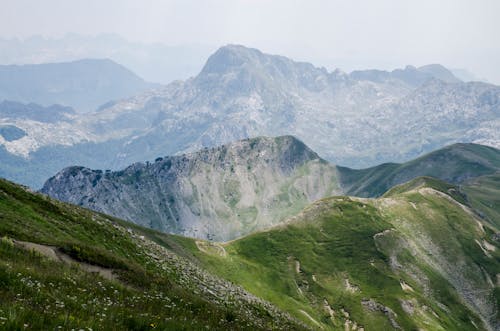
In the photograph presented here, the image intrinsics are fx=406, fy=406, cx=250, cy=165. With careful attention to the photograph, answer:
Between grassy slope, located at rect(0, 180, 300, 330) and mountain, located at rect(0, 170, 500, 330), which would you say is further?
mountain, located at rect(0, 170, 500, 330)

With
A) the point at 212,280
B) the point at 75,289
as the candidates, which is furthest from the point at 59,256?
the point at 212,280

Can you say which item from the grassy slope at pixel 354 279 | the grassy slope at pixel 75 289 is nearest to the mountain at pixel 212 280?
the grassy slope at pixel 75 289

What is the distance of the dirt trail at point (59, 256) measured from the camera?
25742 millimetres

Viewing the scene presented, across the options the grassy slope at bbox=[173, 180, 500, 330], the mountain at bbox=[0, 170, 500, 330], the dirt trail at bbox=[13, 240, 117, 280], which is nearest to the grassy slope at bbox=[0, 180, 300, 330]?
the mountain at bbox=[0, 170, 500, 330]

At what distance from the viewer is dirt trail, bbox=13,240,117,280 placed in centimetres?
2574

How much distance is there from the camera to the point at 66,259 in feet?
90.1

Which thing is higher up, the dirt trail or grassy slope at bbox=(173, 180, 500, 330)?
the dirt trail

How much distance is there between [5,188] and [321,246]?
165 metres

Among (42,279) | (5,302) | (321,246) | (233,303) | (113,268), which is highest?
(5,302)

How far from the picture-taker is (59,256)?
27141mm

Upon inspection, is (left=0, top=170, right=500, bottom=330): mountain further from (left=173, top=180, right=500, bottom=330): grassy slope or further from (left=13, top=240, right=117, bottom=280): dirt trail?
(left=173, top=180, right=500, bottom=330): grassy slope

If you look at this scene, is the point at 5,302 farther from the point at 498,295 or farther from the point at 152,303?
the point at 498,295

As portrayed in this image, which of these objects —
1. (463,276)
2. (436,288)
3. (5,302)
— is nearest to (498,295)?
(463,276)

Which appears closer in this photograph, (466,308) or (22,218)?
(22,218)
